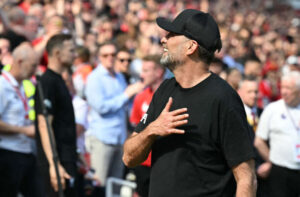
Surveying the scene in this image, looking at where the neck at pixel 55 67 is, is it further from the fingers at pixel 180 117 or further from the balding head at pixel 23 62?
the fingers at pixel 180 117

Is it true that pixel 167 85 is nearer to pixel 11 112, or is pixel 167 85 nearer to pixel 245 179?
pixel 245 179

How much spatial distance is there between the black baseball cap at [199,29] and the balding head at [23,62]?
2915 millimetres

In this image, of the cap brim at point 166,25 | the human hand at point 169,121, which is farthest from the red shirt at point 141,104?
the human hand at point 169,121

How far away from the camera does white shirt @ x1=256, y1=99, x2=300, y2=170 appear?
6.34 meters

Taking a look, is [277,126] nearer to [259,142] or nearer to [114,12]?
[259,142]

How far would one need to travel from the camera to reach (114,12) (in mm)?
15070

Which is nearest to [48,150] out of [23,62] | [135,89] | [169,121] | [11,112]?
[11,112]

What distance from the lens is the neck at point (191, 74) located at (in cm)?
320

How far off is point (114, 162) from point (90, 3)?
8282mm

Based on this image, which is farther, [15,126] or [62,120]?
[15,126]

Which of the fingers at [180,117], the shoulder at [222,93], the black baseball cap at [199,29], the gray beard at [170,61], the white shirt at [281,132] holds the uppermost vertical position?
the black baseball cap at [199,29]

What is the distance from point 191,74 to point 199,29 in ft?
0.82

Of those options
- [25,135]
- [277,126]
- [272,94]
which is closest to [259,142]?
[277,126]

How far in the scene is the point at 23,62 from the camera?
5859 mm
